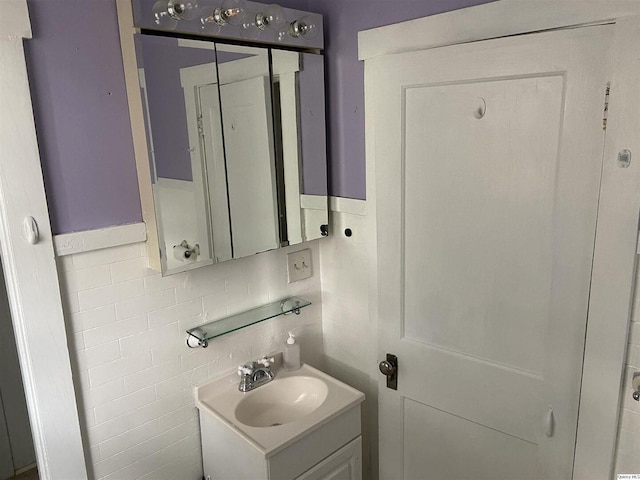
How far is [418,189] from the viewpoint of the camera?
1661mm

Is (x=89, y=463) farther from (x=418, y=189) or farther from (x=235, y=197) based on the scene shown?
(x=418, y=189)

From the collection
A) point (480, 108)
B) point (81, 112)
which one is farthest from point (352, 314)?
point (81, 112)

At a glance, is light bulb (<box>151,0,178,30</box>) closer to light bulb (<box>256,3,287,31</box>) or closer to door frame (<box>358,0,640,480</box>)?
light bulb (<box>256,3,287,31</box>)

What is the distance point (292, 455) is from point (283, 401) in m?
0.34

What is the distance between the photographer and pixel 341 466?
180cm

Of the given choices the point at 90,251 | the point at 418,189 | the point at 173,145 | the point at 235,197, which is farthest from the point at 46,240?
the point at 418,189

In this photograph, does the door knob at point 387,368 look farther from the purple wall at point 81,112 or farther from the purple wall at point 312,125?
the purple wall at point 81,112

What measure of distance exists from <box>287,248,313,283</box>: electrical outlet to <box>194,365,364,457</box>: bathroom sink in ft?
1.21

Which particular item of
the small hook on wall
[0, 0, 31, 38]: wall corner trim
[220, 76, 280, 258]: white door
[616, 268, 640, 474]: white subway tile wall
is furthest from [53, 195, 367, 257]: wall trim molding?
[616, 268, 640, 474]: white subway tile wall

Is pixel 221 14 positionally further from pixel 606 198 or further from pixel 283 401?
pixel 283 401

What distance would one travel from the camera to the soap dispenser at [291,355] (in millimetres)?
1970

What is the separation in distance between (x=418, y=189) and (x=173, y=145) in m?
0.79

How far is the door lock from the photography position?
1.85 meters

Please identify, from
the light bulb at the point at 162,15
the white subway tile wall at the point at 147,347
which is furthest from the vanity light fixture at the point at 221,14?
the white subway tile wall at the point at 147,347
